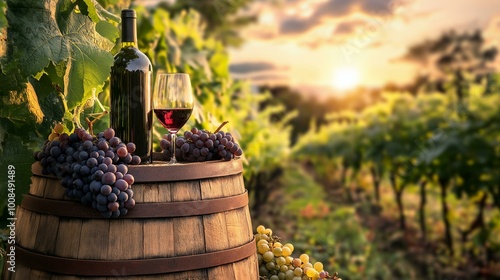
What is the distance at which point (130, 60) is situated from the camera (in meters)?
2.41

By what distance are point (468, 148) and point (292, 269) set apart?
30.3ft

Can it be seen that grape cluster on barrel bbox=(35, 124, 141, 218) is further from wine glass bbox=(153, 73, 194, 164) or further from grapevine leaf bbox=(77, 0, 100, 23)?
grapevine leaf bbox=(77, 0, 100, 23)

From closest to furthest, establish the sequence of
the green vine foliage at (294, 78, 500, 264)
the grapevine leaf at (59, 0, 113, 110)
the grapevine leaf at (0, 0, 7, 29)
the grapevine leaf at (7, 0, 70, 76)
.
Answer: the grapevine leaf at (0, 0, 7, 29) < the grapevine leaf at (7, 0, 70, 76) < the grapevine leaf at (59, 0, 113, 110) < the green vine foliage at (294, 78, 500, 264)

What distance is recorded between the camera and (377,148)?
575 inches

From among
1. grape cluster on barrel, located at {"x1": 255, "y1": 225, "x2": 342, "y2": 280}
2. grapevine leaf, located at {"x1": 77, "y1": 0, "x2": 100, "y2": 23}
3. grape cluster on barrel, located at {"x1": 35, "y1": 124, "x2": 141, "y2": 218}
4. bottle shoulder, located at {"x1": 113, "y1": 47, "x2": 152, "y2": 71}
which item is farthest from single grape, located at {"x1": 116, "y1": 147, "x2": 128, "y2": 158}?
grape cluster on barrel, located at {"x1": 255, "y1": 225, "x2": 342, "y2": 280}

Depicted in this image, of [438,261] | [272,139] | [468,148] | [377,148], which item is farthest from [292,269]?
[377,148]

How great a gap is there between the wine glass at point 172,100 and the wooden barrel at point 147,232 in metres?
0.27

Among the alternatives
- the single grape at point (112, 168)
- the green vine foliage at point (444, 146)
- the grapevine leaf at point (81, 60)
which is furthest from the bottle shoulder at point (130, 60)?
the green vine foliage at point (444, 146)

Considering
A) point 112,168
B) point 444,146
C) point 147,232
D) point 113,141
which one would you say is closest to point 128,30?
point 113,141

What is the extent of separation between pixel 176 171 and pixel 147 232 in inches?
8.8

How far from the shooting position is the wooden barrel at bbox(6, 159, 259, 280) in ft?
7.16

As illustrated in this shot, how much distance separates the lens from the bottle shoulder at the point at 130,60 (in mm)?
2414

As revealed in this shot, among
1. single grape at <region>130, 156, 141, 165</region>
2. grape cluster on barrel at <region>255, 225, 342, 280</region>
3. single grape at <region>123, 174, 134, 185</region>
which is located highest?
single grape at <region>130, 156, 141, 165</region>

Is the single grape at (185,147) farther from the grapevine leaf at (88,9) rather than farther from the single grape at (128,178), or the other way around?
the grapevine leaf at (88,9)
